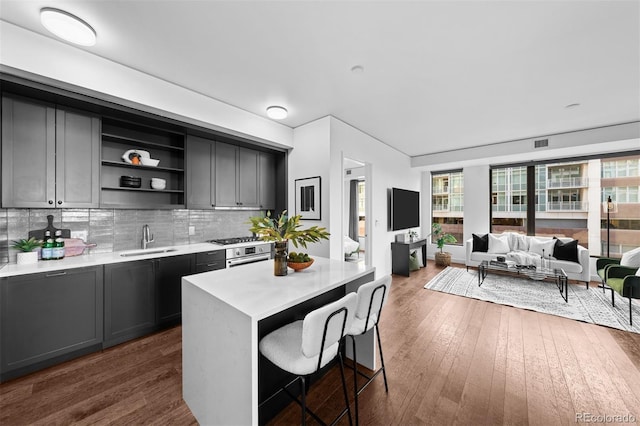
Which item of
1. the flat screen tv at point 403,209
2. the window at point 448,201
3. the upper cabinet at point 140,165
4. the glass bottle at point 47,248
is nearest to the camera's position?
the glass bottle at point 47,248

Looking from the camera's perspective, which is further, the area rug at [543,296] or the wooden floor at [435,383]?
the area rug at [543,296]

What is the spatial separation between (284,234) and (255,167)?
2493mm

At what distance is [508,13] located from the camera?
1.76 meters

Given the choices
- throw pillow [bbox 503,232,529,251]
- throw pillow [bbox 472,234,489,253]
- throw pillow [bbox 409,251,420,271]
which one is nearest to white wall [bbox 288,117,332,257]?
throw pillow [bbox 409,251,420,271]

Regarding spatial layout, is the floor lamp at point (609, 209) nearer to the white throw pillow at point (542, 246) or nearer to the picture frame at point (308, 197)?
the white throw pillow at point (542, 246)

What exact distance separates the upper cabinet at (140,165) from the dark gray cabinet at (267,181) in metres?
1.14

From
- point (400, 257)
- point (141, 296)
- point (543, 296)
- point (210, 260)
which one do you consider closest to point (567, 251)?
point (543, 296)

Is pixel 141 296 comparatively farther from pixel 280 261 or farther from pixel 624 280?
pixel 624 280

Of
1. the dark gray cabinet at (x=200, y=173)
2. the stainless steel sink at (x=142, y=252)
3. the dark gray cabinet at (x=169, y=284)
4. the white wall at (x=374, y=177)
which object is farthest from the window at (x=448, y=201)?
the stainless steel sink at (x=142, y=252)

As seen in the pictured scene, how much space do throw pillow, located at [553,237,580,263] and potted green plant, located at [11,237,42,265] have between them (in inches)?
283

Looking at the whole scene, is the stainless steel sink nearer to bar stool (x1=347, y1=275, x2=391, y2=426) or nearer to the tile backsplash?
the tile backsplash

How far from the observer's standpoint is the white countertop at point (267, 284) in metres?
1.27

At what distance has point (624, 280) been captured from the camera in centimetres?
294

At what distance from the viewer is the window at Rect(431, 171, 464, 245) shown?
21.0ft
